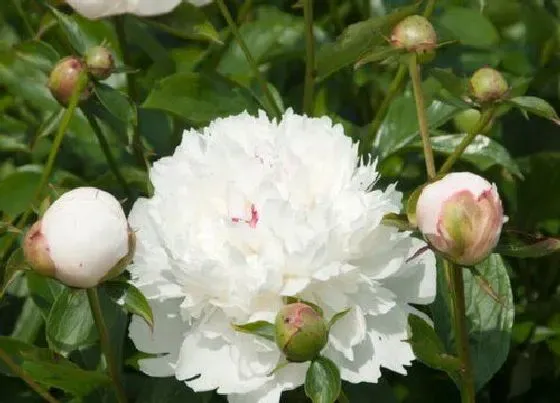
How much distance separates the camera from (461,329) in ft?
2.47

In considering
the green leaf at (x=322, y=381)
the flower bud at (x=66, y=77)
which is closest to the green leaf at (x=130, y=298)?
the green leaf at (x=322, y=381)

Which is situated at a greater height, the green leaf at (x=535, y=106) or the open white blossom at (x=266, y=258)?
the green leaf at (x=535, y=106)

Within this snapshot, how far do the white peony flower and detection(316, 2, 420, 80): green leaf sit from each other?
162 millimetres

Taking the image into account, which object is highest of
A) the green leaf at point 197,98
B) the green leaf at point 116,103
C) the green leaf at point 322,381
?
the green leaf at point 116,103

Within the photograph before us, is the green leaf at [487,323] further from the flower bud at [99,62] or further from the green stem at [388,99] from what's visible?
the flower bud at [99,62]

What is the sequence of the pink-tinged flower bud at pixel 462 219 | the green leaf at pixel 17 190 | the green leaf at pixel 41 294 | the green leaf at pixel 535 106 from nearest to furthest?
the pink-tinged flower bud at pixel 462 219, the green leaf at pixel 535 106, the green leaf at pixel 41 294, the green leaf at pixel 17 190

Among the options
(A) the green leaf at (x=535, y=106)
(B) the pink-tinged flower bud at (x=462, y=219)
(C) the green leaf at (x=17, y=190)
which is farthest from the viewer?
(C) the green leaf at (x=17, y=190)

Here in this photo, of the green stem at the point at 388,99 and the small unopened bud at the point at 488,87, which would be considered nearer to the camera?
the small unopened bud at the point at 488,87

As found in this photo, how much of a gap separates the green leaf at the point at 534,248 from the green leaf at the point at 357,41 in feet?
0.77

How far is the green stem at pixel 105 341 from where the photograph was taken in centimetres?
78

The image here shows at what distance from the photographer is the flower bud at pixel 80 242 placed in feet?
2.42

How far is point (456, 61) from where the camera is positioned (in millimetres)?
1208

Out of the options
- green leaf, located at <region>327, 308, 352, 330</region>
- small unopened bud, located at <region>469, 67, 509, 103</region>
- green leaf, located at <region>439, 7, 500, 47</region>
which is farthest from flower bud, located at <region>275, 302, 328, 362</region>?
green leaf, located at <region>439, 7, 500, 47</region>

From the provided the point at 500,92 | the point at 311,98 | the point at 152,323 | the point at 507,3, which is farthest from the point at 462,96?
the point at 507,3
